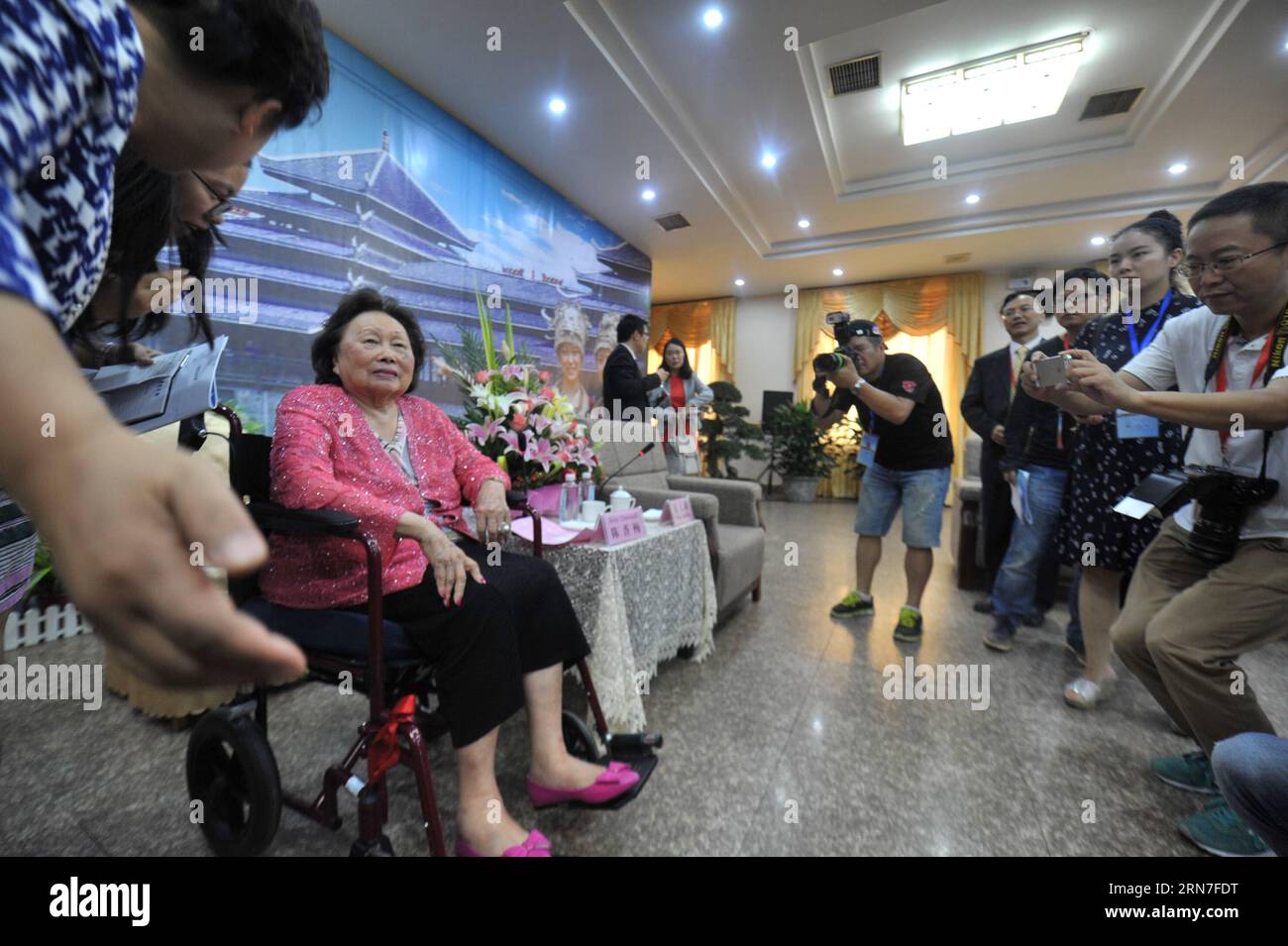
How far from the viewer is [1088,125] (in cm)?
387

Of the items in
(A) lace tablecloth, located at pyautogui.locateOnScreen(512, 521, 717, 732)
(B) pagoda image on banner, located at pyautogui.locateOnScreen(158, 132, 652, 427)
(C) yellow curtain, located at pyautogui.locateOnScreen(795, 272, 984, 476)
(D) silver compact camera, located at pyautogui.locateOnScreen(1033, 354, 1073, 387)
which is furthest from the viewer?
(C) yellow curtain, located at pyautogui.locateOnScreen(795, 272, 984, 476)

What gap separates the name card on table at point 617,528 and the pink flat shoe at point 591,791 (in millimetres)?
624

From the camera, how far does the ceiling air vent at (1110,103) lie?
11.4 feet

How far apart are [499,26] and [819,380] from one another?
2498 millimetres

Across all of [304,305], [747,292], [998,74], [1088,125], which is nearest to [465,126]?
[304,305]

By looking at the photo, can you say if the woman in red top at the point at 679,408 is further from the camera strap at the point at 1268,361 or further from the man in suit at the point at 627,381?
the camera strap at the point at 1268,361

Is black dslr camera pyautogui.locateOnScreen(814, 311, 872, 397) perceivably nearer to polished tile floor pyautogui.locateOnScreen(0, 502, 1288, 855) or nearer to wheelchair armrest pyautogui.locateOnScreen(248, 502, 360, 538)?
polished tile floor pyautogui.locateOnScreen(0, 502, 1288, 855)

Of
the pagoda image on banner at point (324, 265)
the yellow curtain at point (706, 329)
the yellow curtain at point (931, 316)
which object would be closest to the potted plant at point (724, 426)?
the yellow curtain at point (931, 316)

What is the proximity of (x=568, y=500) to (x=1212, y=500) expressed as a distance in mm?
1637

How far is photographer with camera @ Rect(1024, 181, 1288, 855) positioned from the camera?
108 cm

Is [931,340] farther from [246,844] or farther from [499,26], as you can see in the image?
[246,844]

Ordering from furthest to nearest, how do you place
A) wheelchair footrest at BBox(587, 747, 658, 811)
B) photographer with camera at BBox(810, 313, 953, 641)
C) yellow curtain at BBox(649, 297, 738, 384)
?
yellow curtain at BBox(649, 297, 738, 384) < photographer with camera at BBox(810, 313, 953, 641) < wheelchair footrest at BBox(587, 747, 658, 811)

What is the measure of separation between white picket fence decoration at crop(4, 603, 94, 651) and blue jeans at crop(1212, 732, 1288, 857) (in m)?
2.97

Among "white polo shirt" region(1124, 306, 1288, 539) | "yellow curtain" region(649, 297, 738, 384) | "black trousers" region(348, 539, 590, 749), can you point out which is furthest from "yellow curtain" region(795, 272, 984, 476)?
"black trousers" region(348, 539, 590, 749)
